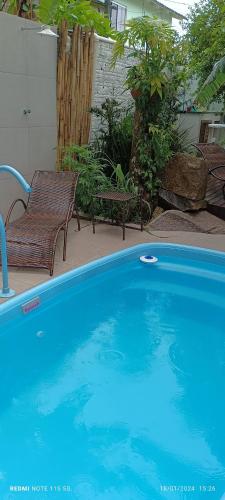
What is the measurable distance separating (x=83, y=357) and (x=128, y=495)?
1395 mm

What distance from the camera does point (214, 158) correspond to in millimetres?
8070

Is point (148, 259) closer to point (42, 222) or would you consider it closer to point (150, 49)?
point (42, 222)

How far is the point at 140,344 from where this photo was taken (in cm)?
389

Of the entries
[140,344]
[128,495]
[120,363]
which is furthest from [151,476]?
[140,344]

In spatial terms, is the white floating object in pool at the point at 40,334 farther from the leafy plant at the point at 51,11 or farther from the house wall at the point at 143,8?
the house wall at the point at 143,8

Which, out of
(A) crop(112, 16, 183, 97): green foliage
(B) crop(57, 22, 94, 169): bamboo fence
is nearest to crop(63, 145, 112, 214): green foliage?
(B) crop(57, 22, 94, 169): bamboo fence

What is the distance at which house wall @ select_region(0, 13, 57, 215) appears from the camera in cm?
518

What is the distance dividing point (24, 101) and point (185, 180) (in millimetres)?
2959

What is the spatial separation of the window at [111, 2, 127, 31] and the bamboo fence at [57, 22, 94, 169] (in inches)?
393

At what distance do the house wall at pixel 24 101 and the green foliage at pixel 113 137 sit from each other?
1152 millimetres

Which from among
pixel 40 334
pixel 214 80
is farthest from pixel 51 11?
pixel 40 334

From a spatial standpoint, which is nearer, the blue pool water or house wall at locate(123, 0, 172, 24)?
the blue pool water

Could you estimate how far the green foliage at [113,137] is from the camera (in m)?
7.13

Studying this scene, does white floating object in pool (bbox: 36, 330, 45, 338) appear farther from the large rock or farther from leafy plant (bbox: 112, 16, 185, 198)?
the large rock
